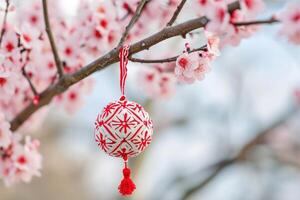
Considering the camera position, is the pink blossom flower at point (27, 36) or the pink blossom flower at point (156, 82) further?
the pink blossom flower at point (156, 82)


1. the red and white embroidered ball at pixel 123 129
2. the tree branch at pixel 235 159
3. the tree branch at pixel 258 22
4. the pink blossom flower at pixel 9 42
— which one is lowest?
the red and white embroidered ball at pixel 123 129

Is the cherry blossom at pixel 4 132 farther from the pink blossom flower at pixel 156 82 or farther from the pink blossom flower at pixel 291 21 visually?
the pink blossom flower at pixel 291 21

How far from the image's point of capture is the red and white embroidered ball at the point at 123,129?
1472 millimetres

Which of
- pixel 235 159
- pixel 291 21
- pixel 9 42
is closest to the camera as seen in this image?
pixel 291 21

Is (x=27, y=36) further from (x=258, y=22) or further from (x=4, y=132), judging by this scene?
(x=258, y=22)

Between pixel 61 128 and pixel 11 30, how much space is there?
23.8 ft

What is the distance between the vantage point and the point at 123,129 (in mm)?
1471

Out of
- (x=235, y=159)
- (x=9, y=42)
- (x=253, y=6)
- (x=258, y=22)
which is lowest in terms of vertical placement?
(x=258, y=22)

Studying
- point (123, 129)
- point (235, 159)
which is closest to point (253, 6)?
point (123, 129)

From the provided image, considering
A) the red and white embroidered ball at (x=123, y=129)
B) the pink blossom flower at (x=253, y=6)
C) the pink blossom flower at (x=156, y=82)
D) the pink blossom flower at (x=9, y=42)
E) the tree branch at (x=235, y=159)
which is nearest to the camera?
the red and white embroidered ball at (x=123, y=129)

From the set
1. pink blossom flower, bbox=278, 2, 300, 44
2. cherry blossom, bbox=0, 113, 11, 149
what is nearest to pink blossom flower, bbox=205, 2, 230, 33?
pink blossom flower, bbox=278, 2, 300, 44

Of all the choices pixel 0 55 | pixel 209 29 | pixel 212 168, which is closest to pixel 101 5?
pixel 0 55

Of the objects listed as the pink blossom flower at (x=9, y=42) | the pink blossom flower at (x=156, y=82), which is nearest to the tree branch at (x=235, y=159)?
the pink blossom flower at (x=156, y=82)

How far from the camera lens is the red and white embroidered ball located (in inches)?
57.9
